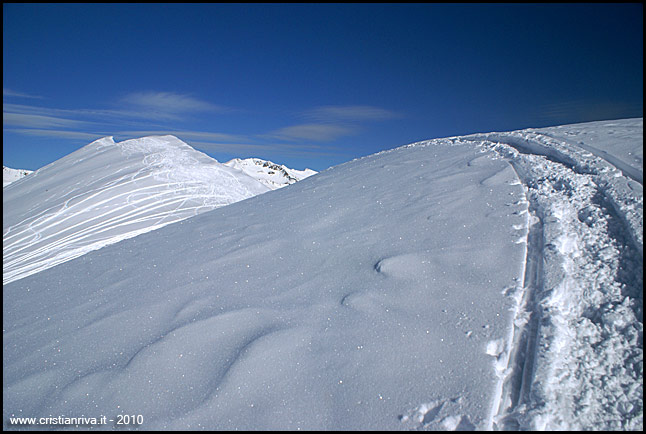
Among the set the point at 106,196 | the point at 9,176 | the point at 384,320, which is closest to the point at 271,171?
the point at 9,176

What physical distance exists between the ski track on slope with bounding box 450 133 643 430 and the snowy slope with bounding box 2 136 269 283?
16.7 ft

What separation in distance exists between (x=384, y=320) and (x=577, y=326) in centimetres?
79

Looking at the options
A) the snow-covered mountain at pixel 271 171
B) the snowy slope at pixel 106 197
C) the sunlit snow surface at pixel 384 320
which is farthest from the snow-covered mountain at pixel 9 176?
the snow-covered mountain at pixel 271 171

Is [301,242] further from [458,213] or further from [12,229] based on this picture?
[12,229]

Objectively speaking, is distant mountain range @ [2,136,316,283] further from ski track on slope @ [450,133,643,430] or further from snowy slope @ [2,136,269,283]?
ski track on slope @ [450,133,643,430]

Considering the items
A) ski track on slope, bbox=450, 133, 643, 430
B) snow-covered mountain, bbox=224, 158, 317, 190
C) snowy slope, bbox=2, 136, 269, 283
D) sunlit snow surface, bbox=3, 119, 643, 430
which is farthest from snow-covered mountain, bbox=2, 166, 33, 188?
snow-covered mountain, bbox=224, 158, 317, 190

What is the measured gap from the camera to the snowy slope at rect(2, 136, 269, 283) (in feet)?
16.6

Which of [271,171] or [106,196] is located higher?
[106,196]

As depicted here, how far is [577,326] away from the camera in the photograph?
143 cm

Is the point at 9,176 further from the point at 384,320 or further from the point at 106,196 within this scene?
the point at 384,320

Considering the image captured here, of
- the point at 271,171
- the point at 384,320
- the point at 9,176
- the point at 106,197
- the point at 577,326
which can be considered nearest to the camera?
the point at 577,326

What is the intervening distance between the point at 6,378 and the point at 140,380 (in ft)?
3.06

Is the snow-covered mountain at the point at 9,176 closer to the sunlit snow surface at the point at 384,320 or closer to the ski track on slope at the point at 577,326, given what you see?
the sunlit snow surface at the point at 384,320

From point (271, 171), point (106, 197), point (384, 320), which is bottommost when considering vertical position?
point (271, 171)
